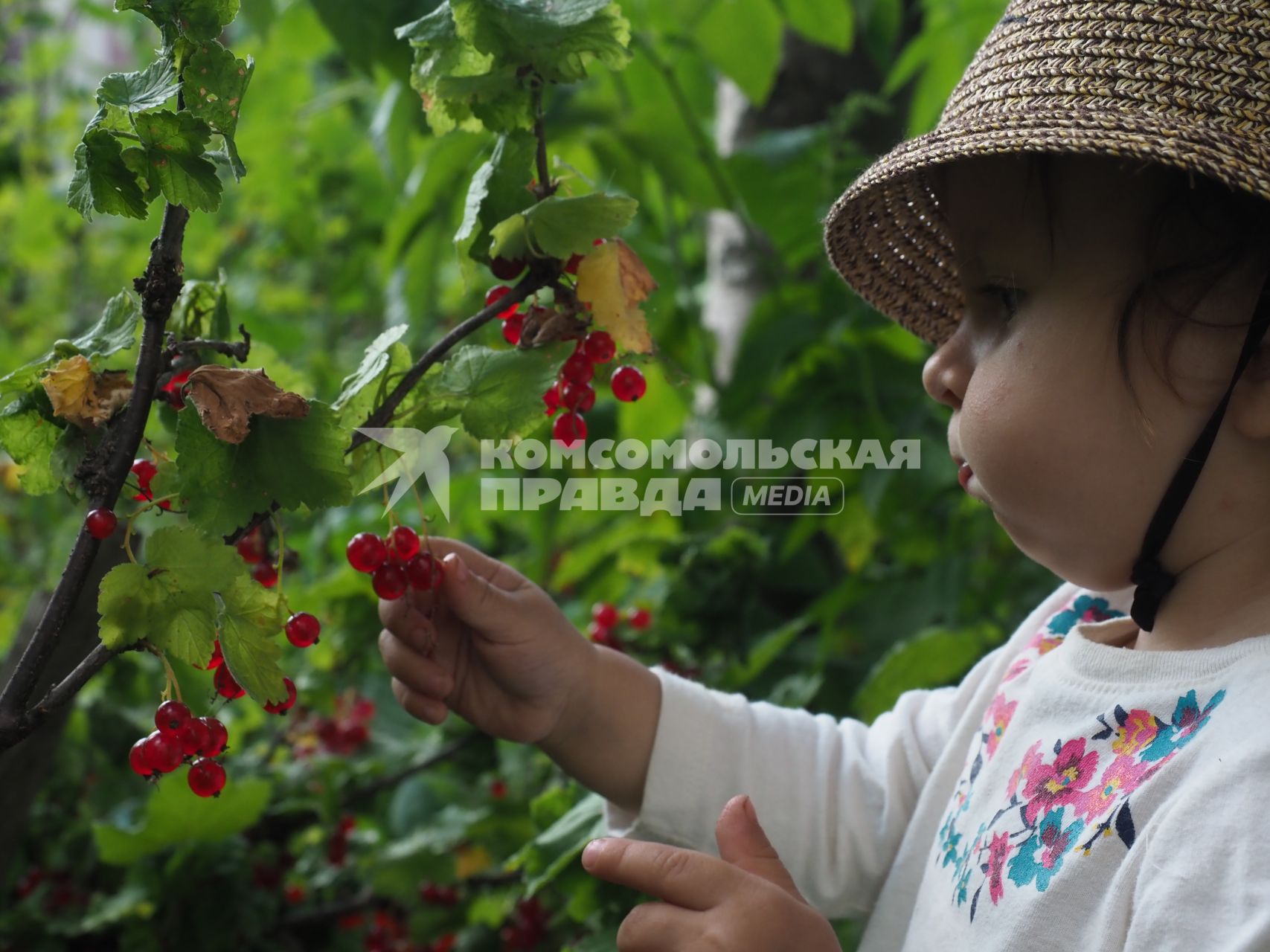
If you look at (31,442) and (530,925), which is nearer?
(31,442)

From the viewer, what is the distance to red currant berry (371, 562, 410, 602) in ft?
2.41

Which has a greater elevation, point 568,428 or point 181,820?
point 568,428

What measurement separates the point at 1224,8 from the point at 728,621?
0.78 meters

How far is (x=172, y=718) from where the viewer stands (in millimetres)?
579

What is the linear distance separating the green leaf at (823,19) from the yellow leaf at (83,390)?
42.9 inches

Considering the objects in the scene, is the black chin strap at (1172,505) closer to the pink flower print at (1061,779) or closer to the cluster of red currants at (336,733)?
the pink flower print at (1061,779)

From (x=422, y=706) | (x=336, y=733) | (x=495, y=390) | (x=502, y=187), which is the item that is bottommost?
(x=336, y=733)

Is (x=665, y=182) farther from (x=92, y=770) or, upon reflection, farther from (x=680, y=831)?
(x=92, y=770)

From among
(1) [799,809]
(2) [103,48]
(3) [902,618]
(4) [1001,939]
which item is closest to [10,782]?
(1) [799,809]

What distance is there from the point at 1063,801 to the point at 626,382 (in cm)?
38

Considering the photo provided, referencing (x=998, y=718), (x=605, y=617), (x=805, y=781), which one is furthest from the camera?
(x=605, y=617)

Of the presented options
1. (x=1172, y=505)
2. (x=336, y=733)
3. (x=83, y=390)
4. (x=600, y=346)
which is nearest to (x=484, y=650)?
(x=600, y=346)

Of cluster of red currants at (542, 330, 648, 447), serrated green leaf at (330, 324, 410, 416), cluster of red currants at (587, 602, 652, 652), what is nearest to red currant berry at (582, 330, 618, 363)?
cluster of red currants at (542, 330, 648, 447)

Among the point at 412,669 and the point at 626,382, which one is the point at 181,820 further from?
the point at 626,382
